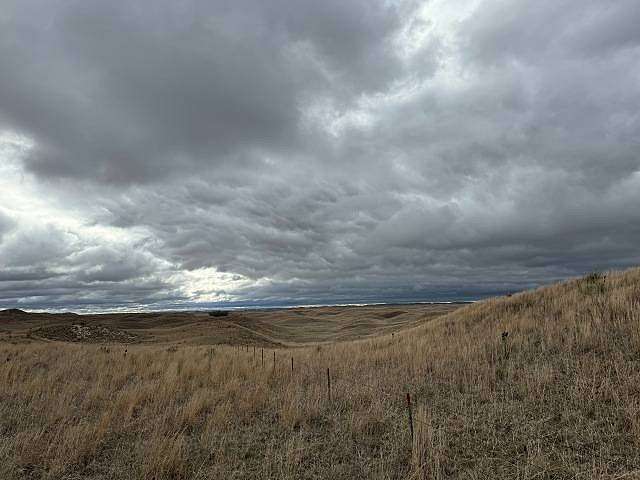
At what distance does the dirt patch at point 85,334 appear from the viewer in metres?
34.0

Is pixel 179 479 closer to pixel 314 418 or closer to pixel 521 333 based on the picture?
pixel 314 418

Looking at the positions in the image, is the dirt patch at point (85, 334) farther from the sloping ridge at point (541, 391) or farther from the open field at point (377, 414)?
the sloping ridge at point (541, 391)

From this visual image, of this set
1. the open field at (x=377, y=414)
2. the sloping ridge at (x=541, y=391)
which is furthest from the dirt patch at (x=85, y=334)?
the sloping ridge at (x=541, y=391)

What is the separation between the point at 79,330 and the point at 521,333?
4068 cm

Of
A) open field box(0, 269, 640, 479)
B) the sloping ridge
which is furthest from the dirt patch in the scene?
the sloping ridge

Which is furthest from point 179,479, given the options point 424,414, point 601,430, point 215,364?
point 215,364

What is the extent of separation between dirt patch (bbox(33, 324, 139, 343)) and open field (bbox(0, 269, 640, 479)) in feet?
81.1

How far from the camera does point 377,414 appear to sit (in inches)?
257

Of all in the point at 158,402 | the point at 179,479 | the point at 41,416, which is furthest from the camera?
the point at 158,402

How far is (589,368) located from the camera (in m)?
7.15

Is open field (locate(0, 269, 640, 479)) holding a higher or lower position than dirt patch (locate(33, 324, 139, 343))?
higher

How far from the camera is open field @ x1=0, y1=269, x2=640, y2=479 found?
4898 millimetres

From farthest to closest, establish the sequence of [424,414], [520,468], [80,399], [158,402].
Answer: [80,399]
[158,402]
[424,414]
[520,468]

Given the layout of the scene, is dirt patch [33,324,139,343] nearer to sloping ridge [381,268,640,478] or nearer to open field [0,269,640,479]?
open field [0,269,640,479]
